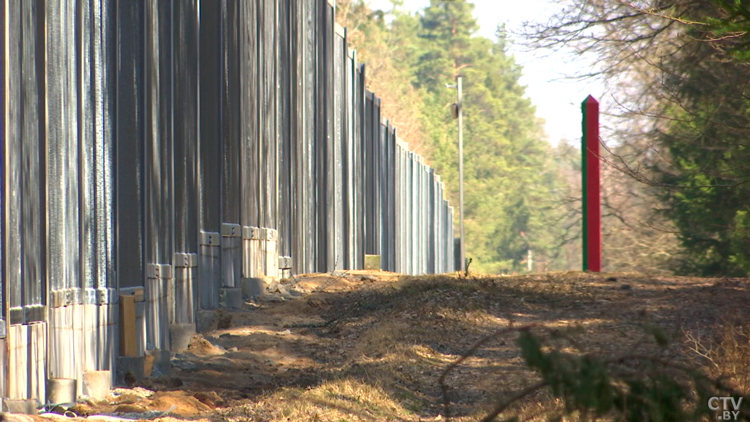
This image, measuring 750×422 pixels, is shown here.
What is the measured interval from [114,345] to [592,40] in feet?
30.6

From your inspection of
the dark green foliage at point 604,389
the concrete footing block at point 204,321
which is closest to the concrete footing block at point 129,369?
the concrete footing block at point 204,321

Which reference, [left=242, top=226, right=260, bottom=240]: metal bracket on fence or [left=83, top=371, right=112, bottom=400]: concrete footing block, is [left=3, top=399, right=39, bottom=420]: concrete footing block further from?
[left=242, top=226, right=260, bottom=240]: metal bracket on fence

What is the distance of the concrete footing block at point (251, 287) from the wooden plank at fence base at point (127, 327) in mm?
A: 4157

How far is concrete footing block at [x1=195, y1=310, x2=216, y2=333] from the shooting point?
1006cm

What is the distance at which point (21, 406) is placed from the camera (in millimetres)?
5793

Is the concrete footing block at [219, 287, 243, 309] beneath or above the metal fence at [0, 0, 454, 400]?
beneath

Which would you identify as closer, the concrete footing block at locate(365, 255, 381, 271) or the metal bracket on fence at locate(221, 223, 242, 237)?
the metal bracket on fence at locate(221, 223, 242, 237)

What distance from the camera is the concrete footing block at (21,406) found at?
569 centimetres

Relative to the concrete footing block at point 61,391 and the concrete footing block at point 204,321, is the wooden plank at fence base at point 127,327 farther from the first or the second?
the concrete footing block at point 204,321

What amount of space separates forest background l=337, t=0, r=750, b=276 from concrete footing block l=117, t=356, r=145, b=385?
5.34 meters

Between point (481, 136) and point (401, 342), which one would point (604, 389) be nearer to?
point (401, 342)

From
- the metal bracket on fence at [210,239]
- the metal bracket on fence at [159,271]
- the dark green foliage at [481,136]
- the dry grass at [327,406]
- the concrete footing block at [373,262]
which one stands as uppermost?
the dark green foliage at [481,136]

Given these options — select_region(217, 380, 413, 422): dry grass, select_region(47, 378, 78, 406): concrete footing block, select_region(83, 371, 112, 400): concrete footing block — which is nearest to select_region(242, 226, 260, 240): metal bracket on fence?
select_region(217, 380, 413, 422): dry grass

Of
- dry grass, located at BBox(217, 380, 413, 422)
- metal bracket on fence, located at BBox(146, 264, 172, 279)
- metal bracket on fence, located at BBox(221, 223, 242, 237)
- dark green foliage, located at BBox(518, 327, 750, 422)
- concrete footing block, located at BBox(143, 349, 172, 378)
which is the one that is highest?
metal bracket on fence, located at BBox(221, 223, 242, 237)
